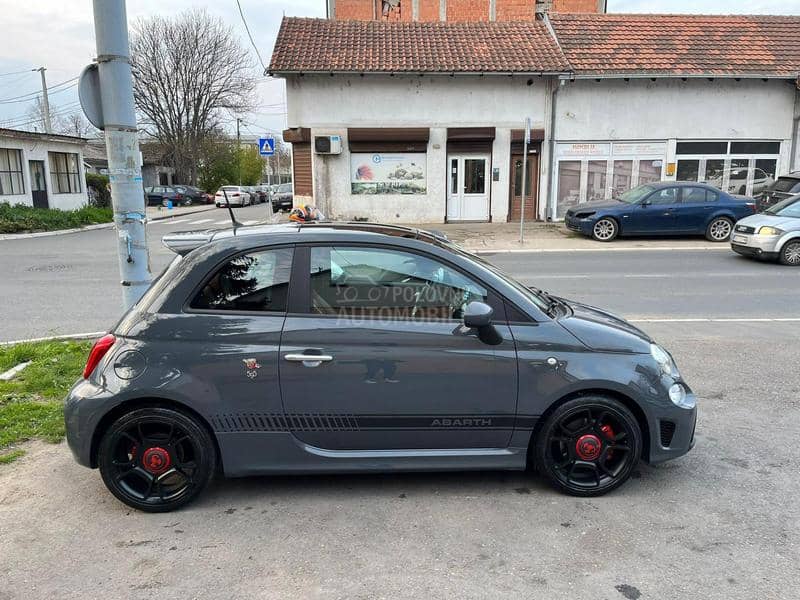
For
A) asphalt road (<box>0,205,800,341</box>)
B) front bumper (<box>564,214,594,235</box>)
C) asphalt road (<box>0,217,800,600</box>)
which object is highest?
front bumper (<box>564,214,594,235</box>)

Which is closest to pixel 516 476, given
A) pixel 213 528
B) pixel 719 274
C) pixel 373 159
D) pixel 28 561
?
pixel 213 528

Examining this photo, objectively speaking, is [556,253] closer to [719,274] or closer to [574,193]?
[719,274]

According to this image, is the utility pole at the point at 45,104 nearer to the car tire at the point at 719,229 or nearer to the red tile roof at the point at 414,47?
the red tile roof at the point at 414,47

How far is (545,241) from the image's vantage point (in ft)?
55.7

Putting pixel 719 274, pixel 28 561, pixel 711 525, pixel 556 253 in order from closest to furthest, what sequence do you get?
pixel 28 561 < pixel 711 525 < pixel 719 274 < pixel 556 253

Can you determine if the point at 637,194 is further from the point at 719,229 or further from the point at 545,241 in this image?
the point at 545,241

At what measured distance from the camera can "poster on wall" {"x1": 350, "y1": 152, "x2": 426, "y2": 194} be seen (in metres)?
20.8

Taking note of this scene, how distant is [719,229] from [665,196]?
1.84 metres

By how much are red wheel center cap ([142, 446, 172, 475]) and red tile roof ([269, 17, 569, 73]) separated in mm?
18057

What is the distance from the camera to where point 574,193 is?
2120 centimetres

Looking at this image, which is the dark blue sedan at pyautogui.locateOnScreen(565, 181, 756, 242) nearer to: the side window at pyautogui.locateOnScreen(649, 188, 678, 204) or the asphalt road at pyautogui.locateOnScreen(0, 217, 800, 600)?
the side window at pyautogui.locateOnScreen(649, 188, 678, 204)

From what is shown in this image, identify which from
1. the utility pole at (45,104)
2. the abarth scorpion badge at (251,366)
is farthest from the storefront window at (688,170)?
the utility pole at (45,104)

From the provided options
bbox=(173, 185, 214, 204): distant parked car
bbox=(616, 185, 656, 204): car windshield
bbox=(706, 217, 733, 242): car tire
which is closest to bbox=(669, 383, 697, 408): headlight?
bbox=(616, 185, 656, 204): car windshield

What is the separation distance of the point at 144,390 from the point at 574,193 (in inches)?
787
